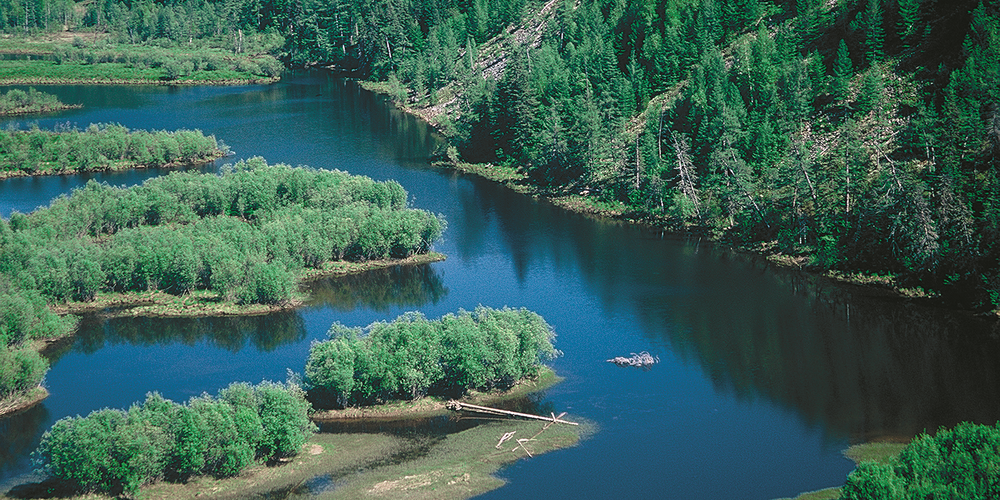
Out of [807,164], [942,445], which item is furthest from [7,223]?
[942,445]

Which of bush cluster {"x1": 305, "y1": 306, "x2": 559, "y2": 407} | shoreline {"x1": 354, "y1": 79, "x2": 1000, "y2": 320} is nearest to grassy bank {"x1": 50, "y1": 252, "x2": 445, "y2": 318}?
bush cluster {"x1": 305, "y1": 306, "x2": 559, "y2": 407}

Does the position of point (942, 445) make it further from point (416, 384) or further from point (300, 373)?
point (300, 373)

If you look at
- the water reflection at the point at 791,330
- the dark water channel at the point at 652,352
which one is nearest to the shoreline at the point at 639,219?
the water reflection at the point at 791,330

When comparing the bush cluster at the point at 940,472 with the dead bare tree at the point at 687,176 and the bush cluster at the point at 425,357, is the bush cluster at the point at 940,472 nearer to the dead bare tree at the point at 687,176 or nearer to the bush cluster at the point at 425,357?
the bush cluster at the point at 425,357

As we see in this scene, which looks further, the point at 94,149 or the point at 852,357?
the point at 94,149

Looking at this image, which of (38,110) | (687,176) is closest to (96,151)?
(38,110)

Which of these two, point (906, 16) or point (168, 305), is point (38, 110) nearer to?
point (168, 305)

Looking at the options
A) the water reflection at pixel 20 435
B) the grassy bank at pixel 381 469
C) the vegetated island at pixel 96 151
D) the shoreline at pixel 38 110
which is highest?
the shoreline at pixel 38 110
